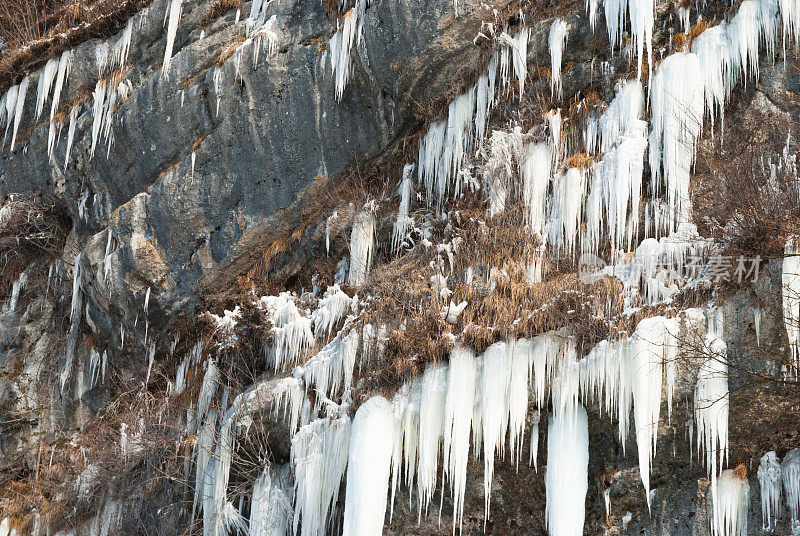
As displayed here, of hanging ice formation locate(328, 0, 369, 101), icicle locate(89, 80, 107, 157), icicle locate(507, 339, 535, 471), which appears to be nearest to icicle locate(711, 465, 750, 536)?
icicle locate(507, 339, 535, 471)

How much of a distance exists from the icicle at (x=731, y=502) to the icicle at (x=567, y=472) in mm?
1035

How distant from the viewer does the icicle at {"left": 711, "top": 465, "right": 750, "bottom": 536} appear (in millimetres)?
6645

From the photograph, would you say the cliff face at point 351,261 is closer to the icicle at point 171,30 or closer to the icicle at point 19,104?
the icicle at point 171,30

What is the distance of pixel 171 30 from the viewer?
11.9m

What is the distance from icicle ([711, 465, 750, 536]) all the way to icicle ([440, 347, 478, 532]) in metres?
2.07

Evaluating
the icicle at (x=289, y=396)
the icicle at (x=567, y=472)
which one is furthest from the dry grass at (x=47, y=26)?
the icicle at (x=567, y=472)

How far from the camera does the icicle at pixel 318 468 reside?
26.2 ft

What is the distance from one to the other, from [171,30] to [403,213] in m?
4.63

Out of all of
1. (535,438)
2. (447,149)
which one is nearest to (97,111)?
(447,149)

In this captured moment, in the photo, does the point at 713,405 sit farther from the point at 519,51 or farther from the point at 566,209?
the point at 519,51

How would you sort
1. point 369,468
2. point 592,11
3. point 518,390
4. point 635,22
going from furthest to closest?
1. point 592,11
2. point 635,22
3. point 369,468
4. point 518,390

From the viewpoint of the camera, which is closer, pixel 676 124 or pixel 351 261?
pixel 676 124

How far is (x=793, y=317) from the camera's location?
6.65 m

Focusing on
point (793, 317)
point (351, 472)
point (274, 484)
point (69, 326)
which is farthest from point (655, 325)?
point (69, 326)
